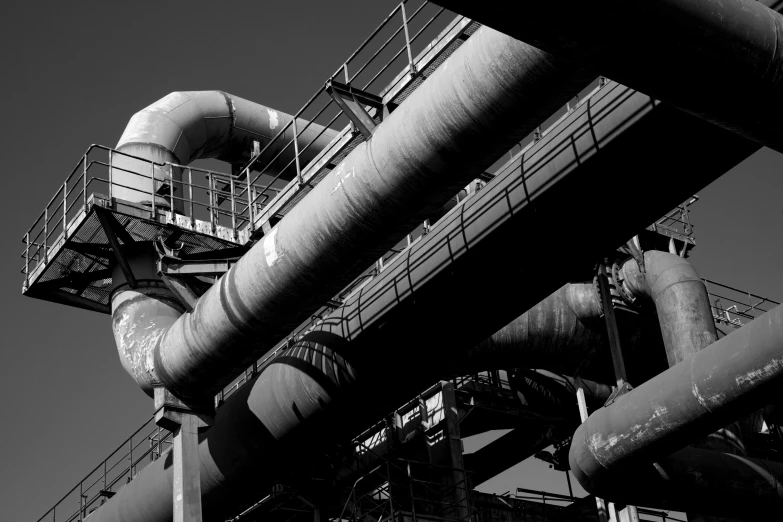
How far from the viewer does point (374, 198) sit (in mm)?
10336

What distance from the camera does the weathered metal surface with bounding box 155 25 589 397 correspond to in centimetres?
904

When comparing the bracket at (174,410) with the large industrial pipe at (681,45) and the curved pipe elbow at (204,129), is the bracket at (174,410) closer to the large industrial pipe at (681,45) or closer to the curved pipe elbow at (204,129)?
the curved pipe elbow at (204,129)

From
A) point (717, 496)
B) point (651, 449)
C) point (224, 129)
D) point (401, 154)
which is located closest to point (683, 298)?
point (717, 496)

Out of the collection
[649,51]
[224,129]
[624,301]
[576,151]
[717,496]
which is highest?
[224,129]

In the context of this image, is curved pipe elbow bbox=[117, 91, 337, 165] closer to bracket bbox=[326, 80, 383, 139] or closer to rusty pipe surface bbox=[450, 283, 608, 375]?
rusty pipe surface bbox=[450, 283, 608, 375]

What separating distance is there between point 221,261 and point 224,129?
275 inches

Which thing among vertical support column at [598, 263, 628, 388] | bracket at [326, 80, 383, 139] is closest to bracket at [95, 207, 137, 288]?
bracket at [326, 80, 383, 139]

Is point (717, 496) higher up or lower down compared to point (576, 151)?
lower down

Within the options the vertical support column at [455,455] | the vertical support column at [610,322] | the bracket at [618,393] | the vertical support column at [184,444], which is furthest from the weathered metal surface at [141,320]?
the bracket at [618,393]

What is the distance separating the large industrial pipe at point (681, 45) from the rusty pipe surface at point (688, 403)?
11.1 feet

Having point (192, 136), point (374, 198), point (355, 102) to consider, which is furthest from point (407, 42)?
point (192, 136)

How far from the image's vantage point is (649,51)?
21.6 ft

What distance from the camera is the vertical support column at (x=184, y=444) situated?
13.6 meters

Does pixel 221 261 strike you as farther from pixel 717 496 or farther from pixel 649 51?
pixel 649 51
